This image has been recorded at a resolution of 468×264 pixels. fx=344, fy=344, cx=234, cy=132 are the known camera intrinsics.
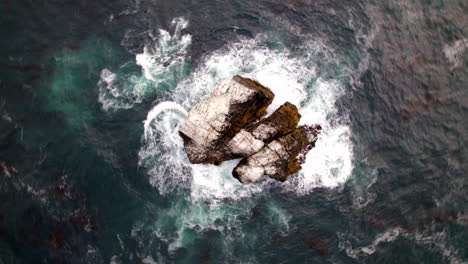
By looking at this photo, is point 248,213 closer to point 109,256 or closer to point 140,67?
point 109,256

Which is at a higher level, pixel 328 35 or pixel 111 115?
pixel 328 35

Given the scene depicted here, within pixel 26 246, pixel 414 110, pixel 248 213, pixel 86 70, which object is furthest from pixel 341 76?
pixel 26 246

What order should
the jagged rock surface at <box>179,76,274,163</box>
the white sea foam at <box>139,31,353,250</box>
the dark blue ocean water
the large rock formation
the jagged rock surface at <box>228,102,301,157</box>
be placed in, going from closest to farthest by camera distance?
the jagged rock surface at <box>179,76,274,163</box> → the large rock formation → the jagged rock surface at <box>228,102,301,157</box> → the dark blue ocean water → the white sea foam at <box>139,31,353,250</box>

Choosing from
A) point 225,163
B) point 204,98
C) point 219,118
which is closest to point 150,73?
point 204,98

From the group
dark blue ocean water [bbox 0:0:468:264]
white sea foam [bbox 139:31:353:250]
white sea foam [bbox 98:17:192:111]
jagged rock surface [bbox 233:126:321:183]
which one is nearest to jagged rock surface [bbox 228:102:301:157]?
jagged rock surface [bbox 233:126:321:183]

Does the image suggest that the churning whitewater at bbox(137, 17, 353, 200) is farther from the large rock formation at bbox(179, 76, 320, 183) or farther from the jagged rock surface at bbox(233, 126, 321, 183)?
the large rock formation at bbox(179, 76, 320, 183)

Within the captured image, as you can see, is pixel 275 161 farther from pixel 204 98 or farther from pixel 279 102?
pixel 204 98
